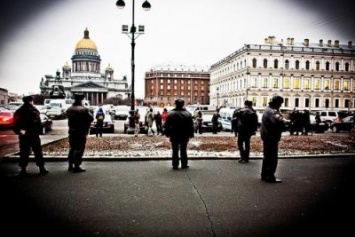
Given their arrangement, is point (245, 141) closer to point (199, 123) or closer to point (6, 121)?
Answer: point (199, 123)

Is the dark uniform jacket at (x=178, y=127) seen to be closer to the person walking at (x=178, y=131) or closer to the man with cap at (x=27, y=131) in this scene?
the person walking at (x=178, y=131)

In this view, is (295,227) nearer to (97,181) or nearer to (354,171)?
(97,181)

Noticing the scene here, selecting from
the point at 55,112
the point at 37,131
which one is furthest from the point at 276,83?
the point at 37,131

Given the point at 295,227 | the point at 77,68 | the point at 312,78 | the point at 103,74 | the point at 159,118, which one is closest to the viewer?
the point at 295,227

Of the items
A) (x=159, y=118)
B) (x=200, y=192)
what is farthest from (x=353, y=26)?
(x=159, y=118)

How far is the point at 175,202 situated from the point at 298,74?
81.5 meters

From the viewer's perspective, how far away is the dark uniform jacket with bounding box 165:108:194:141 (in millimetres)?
8602

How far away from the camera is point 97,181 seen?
709 centimetres

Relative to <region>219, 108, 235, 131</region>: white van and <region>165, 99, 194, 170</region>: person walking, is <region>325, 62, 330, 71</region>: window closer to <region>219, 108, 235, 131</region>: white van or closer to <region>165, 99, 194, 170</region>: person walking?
<region>219, 108, 235, 131</region>: white van

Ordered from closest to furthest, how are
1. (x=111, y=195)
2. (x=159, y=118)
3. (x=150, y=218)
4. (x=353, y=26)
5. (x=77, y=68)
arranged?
(x=353, y=26) < (x=150, y=218) < (x=111, y=195) < (x=159, y=118) < (x=77, y=68)

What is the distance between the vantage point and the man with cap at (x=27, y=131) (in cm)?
767

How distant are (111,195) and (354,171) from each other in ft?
21.7

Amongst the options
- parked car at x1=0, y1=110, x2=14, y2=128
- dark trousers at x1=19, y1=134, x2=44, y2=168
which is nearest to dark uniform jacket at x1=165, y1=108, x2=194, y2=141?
dark trousers at x1=19, y1=134, x2=44, y2=168

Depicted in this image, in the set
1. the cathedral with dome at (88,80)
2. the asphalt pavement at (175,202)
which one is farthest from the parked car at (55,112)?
the cathedral with dome at (88,80)
